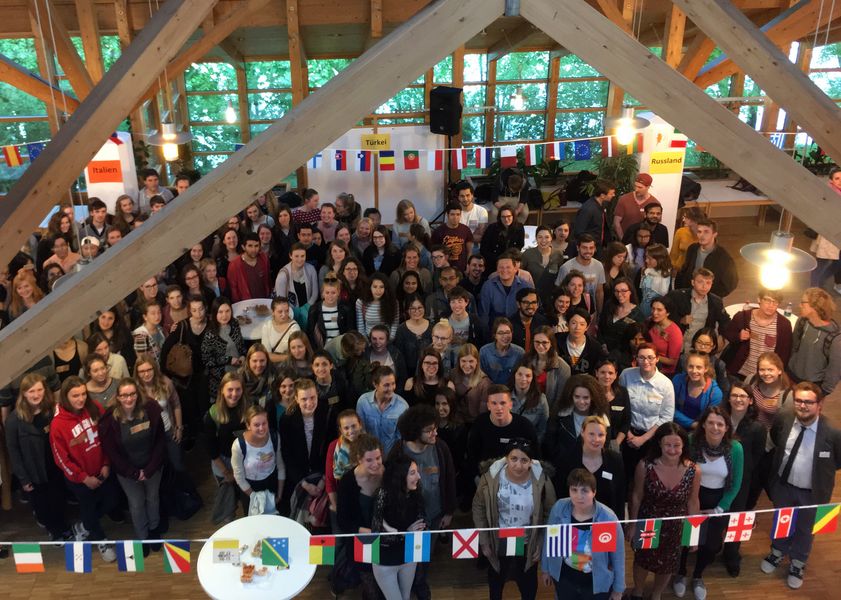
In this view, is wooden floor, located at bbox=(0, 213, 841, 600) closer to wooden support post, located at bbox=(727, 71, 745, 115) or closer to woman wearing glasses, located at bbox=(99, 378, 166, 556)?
woman wearing glasses, located at bbox=(99, 378, 166, 556)

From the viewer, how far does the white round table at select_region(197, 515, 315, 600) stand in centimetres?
350

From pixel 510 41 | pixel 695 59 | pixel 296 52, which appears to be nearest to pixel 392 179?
pixel 296 52

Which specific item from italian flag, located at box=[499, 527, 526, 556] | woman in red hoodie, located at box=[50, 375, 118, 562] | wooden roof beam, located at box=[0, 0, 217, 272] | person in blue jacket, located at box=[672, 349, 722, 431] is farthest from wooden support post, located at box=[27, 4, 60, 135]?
person in blue jacket, located at box=[672, 349, 722, 431]

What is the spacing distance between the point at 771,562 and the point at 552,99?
28.1 ft

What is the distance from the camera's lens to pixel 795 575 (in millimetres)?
4504

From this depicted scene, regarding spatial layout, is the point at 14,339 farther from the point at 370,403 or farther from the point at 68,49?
the point at 68,49

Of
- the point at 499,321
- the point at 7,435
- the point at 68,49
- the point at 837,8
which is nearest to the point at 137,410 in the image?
the point at 7,435

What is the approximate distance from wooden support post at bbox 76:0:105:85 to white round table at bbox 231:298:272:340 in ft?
15.6

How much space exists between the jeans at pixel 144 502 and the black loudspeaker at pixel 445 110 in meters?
5.73

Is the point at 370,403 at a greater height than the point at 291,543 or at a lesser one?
greater

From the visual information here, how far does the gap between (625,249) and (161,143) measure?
180 inches

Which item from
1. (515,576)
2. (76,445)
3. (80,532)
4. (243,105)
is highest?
(243,105)

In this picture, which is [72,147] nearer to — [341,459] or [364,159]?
[341,459]

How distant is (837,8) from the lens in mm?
8766
